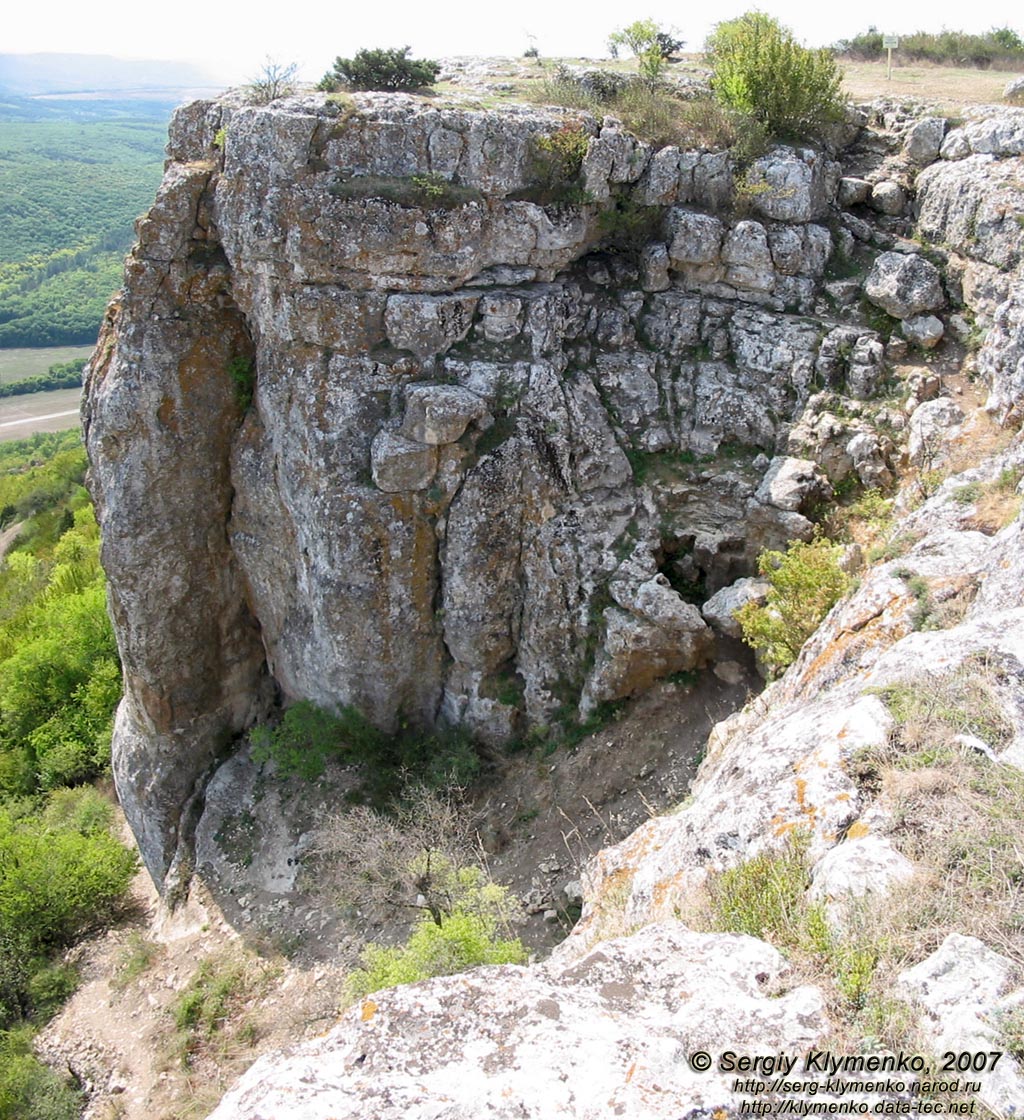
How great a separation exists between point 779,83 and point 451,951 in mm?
18085

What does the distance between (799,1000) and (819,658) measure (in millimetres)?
5910

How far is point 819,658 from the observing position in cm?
1011

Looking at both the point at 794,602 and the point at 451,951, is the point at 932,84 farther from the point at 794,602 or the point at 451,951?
the point at 451,951

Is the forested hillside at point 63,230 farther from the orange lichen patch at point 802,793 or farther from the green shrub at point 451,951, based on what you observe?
the orange lichen patch at point 802,793

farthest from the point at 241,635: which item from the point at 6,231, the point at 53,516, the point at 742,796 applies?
the point at 6,231

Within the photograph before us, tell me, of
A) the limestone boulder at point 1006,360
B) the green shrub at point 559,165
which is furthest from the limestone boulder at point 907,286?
the green shrub at point 559,165

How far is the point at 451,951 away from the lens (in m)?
10.2

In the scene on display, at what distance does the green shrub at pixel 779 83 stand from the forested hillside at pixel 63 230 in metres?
103

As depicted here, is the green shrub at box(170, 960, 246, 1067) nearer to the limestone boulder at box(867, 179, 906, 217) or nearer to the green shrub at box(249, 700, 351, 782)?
the green shrub at box(249, 700, 351, 782)

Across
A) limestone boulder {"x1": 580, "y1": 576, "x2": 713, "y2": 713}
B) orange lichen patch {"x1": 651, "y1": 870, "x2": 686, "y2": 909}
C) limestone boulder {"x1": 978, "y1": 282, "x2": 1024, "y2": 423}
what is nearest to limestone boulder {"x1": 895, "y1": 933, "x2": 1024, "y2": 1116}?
orange lichen patch {"x1": 651, "y1": 870, "x2": 686, "y2": 909}

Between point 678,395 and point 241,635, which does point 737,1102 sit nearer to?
point 678,395

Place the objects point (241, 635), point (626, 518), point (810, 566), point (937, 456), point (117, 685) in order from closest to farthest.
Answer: point (810, 566), point (937, 456), point (626, 518), point (241, 635), point (117, 685)

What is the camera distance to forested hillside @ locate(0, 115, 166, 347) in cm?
10638

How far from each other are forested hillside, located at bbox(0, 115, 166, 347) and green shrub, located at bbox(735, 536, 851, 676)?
4324 inches
